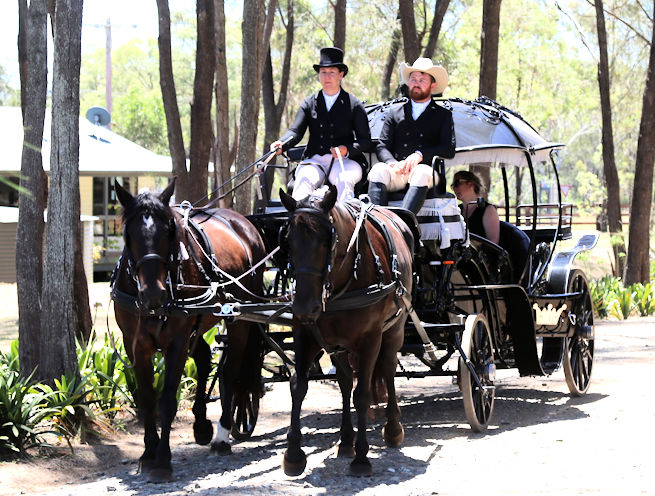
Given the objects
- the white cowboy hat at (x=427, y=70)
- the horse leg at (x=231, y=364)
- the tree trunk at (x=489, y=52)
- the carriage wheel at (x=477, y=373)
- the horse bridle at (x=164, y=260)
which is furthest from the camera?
the tree trunk at (x=489, y=52)

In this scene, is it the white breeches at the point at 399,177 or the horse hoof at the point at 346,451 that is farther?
the white breeches at the point at 399,177

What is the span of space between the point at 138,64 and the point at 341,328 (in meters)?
86.2

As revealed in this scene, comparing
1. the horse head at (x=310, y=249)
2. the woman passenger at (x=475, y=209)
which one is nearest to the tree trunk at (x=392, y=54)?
the woman passenger at (x=475, y=209)

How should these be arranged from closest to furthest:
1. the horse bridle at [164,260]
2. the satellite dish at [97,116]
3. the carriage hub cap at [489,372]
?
the horse bridle at [164,260], the carriage hub cap at [489,372], the satellite dish at [97,116]

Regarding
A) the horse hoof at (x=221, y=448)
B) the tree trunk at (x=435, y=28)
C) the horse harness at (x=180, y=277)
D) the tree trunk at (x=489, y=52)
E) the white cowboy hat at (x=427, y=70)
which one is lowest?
the horse hoof at (x=221, y=448)

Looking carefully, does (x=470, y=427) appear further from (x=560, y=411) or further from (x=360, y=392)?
(x=360, y=392)

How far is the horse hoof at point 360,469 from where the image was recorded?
7012 millimetres

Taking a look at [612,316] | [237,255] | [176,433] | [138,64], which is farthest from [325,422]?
[138,64]

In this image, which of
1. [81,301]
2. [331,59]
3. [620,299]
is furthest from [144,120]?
[331,59]

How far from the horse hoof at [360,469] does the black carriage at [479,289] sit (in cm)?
119

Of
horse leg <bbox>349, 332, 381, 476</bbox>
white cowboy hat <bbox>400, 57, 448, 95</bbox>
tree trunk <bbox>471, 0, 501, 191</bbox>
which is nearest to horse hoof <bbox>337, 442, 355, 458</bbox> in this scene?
horse leg <bbox>349, 332, 381, 476</bbox>

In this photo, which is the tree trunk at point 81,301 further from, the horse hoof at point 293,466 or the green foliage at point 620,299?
the green foliage at point 620,299

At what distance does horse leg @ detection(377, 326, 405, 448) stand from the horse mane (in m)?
2.10

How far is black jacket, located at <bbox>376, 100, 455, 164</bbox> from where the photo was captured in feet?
29.9
